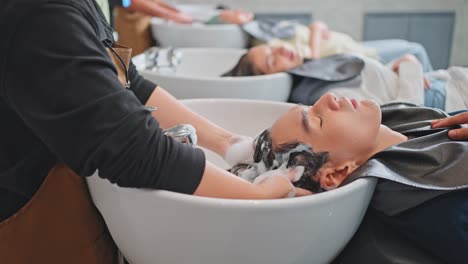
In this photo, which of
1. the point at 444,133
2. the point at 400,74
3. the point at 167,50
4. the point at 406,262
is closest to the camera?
the point at 406,262

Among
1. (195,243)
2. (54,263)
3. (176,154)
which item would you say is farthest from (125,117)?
(54,263)

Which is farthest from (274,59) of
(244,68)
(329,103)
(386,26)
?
(386,26)

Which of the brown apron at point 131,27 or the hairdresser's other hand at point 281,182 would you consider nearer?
the hairdresser's other hand at point 281,182

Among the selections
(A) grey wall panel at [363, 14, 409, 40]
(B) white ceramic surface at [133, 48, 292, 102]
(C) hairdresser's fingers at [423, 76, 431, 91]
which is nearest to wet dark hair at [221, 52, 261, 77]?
(B) white ceramic surface at [133, 48, 292, 102]

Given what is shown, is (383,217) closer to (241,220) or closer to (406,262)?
(406,262)

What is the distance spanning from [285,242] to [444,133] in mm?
382

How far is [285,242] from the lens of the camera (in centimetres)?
62

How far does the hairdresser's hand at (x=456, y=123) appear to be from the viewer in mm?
771

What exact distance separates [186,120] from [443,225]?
51 cm

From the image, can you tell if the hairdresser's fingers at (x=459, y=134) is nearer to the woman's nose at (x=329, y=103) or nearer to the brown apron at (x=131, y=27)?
the woman's nose at (x=329, y=103)

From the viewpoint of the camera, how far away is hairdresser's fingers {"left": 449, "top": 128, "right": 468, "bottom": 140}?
77cm

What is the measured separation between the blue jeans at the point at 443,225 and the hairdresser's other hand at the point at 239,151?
33 centimetres

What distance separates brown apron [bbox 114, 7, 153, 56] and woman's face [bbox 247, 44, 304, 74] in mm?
498

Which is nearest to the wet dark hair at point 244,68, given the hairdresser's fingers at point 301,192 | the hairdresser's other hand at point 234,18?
the hairdresser's other hand at point 234,18
